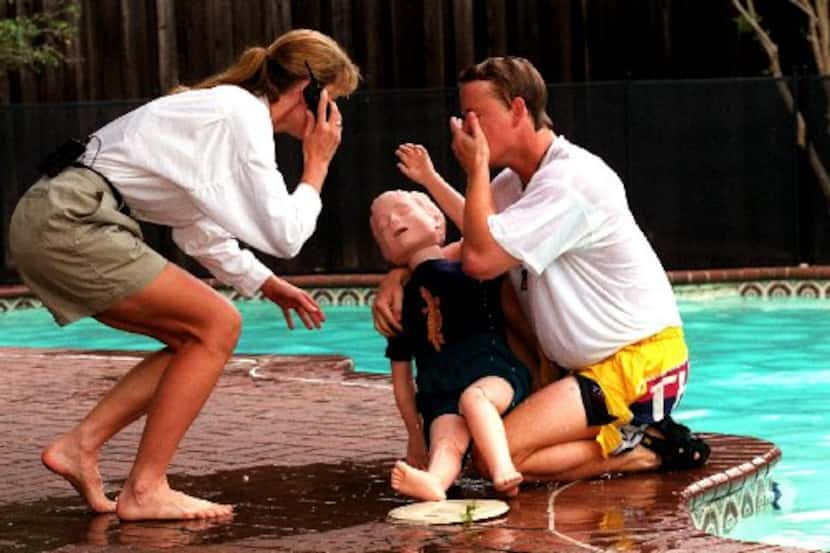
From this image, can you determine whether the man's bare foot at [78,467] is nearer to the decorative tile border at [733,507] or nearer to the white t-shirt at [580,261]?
the white t-shirt at [580,261]

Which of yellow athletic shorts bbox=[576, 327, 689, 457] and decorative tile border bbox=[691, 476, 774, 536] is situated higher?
yellow athletic shorts bbox=[576, 327, 689, 457]

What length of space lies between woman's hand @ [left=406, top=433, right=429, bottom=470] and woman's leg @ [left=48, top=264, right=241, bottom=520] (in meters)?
0.64

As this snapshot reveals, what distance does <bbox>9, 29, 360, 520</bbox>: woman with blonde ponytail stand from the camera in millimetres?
5520

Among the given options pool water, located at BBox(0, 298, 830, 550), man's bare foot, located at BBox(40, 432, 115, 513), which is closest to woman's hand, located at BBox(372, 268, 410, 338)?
man's bare foot, located at BBox(40, 432, 115, 513)

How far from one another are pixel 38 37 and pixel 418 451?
35.5 feet

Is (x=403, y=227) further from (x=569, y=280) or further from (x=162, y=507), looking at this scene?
(x=162, y=507)

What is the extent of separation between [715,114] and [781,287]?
1.33 metres

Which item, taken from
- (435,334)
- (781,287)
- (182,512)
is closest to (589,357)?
(435,334)

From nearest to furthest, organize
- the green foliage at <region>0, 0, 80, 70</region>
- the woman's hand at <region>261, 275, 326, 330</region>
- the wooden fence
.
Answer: the woman's hand at <region>261, 275, 326, 330</region>, the green foliage at <region>0, 0, 80, 70</region>, the wooden fence

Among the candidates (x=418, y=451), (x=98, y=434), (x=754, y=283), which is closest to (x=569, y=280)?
(x=418, y=451)

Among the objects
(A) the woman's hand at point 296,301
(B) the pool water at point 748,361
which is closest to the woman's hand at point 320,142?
(A) the woman's hand at point 296,301

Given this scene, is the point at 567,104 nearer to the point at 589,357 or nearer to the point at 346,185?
the point at 346,185

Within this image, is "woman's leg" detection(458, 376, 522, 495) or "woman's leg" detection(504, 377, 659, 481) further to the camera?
"woman's leg" detection(504, 377, 659, 481)

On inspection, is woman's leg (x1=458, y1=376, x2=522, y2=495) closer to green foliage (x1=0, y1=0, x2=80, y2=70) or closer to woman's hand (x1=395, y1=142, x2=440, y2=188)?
woman's hand (x1=395, y1=142, x2=440, y2=188)
